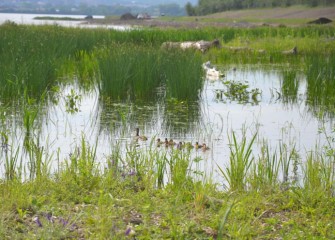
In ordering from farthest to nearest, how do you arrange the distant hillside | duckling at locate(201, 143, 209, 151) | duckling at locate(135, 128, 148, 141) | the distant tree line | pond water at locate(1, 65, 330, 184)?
the distant tree line, the distant hillside, duckling at locate(135, 128, 148, 141), pond water at locate(1, 65, 330, 184), duckling at locate(201, 143, 209, 151)

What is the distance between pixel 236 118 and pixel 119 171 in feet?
14.4

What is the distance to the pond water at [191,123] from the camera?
332 inches

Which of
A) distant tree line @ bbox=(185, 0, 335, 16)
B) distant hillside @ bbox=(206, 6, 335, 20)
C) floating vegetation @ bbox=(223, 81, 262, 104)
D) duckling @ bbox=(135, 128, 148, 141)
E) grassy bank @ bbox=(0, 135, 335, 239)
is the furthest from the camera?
distant tree line @ bbox=(185, 0, 335, 16)

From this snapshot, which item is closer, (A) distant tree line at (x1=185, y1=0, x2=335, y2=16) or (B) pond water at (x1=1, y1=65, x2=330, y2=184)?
(B) pond water at (x1=1, y1=65, x2=330, y2=184)

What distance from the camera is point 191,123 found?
1023 cm

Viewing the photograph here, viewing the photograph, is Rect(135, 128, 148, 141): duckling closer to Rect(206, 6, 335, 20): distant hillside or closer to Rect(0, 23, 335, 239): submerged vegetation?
Rect(0, 23, 335, 239): submerged vegetation

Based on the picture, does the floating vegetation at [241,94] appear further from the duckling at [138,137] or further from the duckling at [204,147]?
the duckling at [204,147]

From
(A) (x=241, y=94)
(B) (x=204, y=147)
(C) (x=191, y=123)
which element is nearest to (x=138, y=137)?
(B) (x=204, y=147)

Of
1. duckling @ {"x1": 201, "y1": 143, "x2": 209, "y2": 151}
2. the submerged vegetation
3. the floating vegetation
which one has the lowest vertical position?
the floating vegetation

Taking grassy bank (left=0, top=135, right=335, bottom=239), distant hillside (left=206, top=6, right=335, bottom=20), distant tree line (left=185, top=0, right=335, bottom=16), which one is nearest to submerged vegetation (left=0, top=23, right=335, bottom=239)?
grassy bank (left=0, top=135, right=335, bottom=239)

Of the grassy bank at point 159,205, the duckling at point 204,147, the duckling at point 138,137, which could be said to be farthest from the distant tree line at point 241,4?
the grassy bank at point 159,205

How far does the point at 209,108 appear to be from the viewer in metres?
11.6

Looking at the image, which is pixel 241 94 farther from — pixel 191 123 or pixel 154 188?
pixel 154 188

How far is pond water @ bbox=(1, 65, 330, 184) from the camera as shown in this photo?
332 inches
